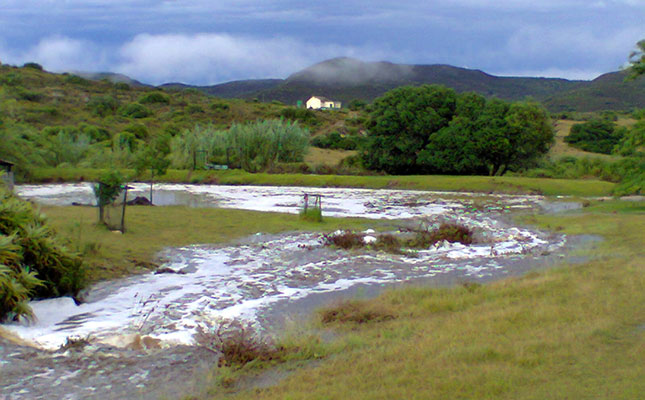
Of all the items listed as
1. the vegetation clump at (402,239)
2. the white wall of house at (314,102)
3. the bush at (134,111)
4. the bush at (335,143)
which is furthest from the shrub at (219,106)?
the vegetation clump at (402,239)

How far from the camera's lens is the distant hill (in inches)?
4013

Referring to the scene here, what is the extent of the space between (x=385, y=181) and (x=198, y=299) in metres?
32.3

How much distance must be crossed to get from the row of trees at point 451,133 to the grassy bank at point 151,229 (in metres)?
21.9

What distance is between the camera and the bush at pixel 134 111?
8631 centimetres

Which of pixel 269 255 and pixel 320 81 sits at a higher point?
pixel 320 81

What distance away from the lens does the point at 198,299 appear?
38.7 feet

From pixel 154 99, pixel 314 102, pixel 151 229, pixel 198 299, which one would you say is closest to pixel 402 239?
pixel 151 229

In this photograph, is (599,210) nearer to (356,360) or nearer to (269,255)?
(269,255)

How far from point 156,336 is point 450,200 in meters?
26.5

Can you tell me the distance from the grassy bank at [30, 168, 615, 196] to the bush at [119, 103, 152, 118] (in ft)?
135

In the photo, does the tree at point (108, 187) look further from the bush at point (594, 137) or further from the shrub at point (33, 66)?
the shrub at point (33, 66)

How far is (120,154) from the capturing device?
51.4 meters

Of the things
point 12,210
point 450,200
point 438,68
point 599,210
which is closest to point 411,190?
point 450,200

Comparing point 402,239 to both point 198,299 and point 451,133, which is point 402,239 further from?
point 451,133
